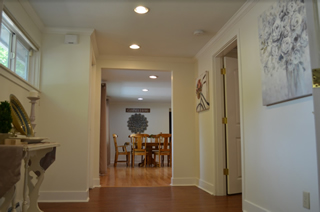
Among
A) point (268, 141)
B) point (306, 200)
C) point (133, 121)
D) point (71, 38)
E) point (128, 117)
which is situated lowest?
point (306, 200)

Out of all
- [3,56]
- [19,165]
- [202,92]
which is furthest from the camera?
[202,92]

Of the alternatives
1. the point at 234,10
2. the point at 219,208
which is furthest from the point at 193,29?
the point at 219,208

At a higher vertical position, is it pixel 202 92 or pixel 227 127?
pixel 202 92

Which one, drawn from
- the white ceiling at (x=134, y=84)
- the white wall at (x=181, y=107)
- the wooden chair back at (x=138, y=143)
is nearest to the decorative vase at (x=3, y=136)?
the white wall at (x=181, y=107)

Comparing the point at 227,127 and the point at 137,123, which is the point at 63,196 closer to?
the point at 227,127

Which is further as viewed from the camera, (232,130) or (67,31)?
(232,130)

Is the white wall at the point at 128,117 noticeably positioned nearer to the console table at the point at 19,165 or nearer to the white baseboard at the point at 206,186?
the white baseboard at the point at 206,186

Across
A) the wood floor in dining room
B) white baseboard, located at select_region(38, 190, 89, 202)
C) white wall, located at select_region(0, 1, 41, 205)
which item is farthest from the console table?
white baseboard, located at select_region(38, 190, 89, 202)

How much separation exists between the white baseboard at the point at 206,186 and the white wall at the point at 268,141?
1.06m

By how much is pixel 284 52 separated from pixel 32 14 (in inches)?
104

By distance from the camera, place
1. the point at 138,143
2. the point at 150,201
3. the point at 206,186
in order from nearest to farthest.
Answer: the point at 150,201 < the point at 206,186 < the point at 138,143

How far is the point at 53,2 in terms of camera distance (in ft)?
9.57

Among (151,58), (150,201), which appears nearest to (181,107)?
(151,58)

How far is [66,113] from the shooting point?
3.53m
